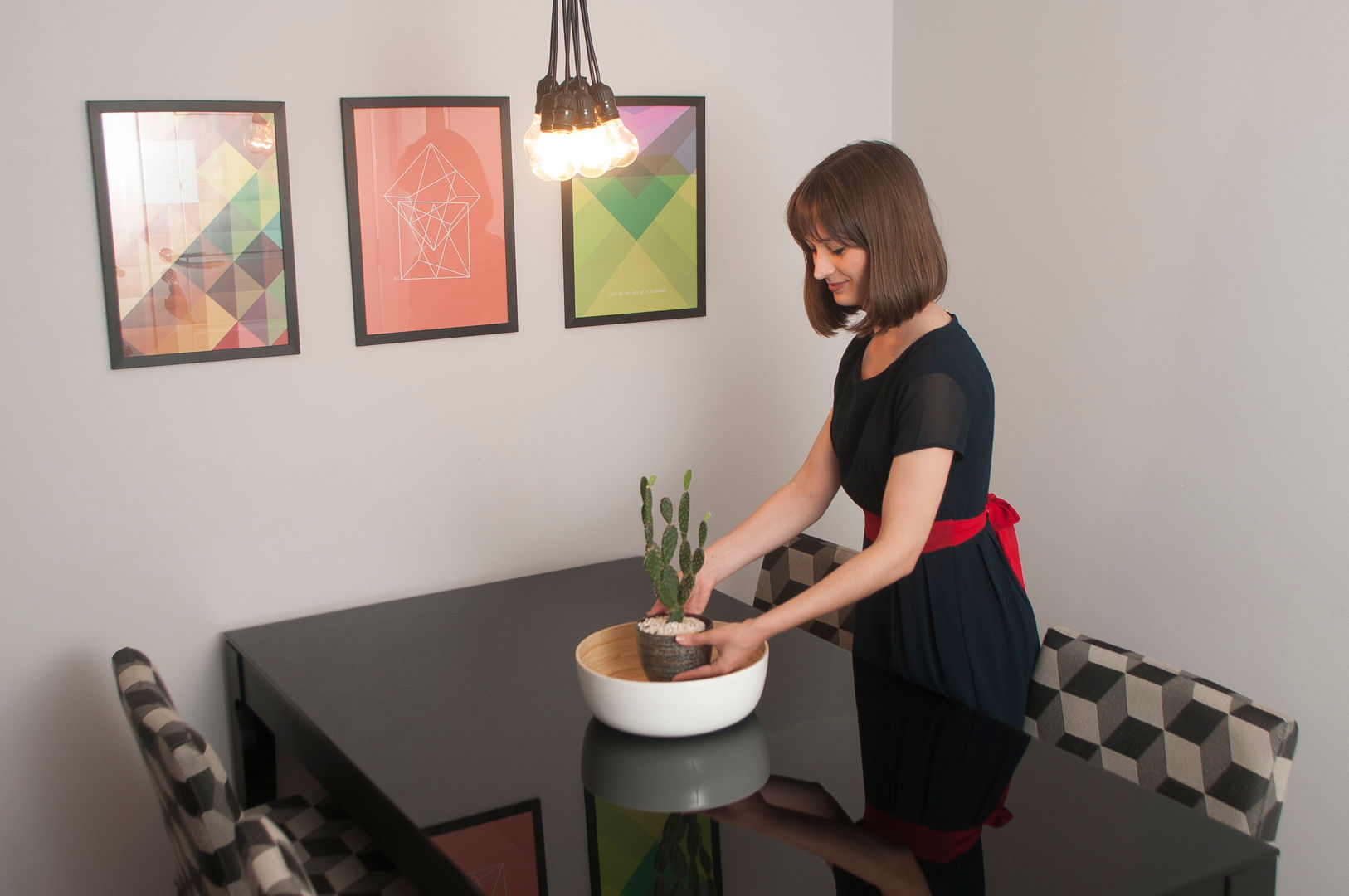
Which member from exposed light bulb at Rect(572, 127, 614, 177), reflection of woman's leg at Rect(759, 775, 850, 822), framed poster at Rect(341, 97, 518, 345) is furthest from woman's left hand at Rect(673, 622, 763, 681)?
framed poster at Rect(341, 97, 518, 345)

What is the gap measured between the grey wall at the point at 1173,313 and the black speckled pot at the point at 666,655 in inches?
45.7

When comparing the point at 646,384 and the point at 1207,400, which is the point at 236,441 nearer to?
the point at 646,384

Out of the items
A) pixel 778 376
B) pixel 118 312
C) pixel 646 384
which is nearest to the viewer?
pixel 118 312

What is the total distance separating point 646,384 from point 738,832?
53.8 inches

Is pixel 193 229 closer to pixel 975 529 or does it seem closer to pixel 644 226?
pixel 644 226

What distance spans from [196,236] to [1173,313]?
188 centimetres

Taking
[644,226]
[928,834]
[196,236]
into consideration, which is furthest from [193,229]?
[928,834]

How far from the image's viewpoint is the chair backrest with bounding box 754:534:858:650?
2.26m

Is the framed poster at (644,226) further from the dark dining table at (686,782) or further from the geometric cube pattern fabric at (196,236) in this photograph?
the dark dining table at (686,782)

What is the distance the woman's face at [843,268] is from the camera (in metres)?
1.81

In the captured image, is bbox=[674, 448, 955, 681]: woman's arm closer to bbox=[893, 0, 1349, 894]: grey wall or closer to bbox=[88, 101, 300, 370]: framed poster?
bbox=[893, 0, 1349, 894]: grey wall

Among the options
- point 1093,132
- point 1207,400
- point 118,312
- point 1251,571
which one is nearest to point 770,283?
point 1093,132

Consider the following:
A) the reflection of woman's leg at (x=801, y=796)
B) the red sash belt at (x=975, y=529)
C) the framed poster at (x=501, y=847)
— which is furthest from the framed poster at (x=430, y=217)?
the reflection of woman's leg at (x=801, y=796)

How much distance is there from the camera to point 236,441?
214cm
